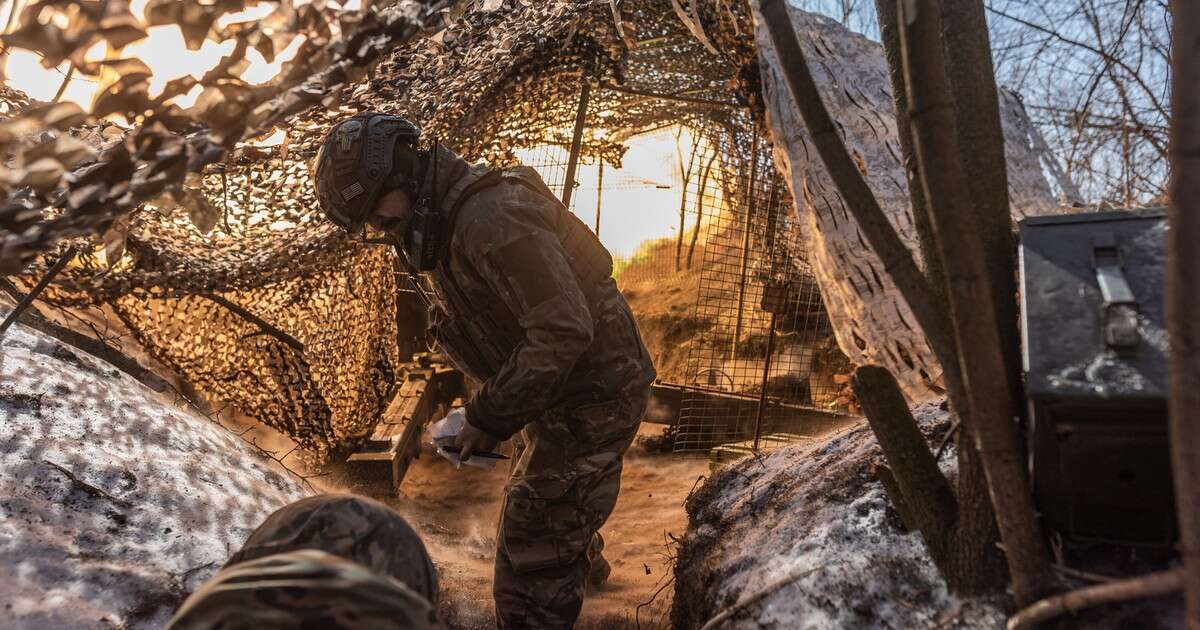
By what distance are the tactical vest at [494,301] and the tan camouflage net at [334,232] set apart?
4.26 ft

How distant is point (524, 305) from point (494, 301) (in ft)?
1.11

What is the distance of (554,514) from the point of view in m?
2.82

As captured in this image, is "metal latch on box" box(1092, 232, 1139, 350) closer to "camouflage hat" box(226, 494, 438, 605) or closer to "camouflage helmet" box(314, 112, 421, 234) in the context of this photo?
"camouflage hat" box(226, 494, 438, 605)

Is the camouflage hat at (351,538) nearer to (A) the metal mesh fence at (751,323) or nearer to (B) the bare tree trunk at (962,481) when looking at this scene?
(B) the bare tree trunk at (962,481)

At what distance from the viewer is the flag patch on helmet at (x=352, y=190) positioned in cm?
266

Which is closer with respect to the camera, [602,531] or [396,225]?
[396,225]

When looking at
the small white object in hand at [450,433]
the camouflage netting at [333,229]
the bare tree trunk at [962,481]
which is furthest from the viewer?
the camouflage netting at [333,229]

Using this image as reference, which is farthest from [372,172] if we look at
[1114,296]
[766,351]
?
[766,351]

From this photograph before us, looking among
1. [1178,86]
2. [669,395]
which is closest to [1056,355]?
[1178,86]

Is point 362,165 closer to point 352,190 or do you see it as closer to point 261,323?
point 352,190

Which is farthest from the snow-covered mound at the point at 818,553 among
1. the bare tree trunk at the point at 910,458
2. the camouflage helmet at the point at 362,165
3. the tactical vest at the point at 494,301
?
the camouflage helmet at the point at 362,165

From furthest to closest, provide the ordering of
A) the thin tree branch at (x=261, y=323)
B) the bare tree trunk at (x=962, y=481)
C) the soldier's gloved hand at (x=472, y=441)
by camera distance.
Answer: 1. the thin tree branch at (x=261, y=323)
2. the soldier's gloved hand at (x=472, y=441)
3. the bare tree trunk at (x=962, y=481)

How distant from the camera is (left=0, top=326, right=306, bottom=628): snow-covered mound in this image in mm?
1928

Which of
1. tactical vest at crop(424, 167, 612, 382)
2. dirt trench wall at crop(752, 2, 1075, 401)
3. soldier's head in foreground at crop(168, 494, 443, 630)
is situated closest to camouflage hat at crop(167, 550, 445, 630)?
soldier's head in foreground at crop(168, 494, 443, 630)
